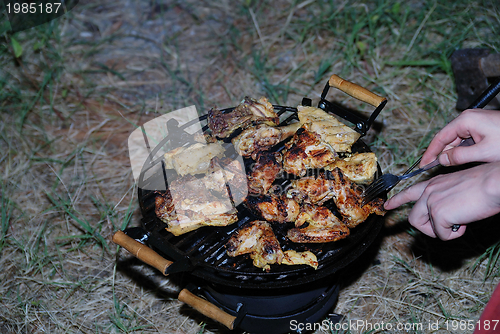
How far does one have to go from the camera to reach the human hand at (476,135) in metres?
2.19

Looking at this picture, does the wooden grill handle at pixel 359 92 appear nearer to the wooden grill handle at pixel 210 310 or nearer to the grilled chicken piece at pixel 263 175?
the grilled chicken piece at pixel 263 175

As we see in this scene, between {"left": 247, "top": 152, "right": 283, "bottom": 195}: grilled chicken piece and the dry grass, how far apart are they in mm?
1531

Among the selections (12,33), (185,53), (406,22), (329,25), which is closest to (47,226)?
(185,53)

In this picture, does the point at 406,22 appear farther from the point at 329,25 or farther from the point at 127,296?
the point at 127,296

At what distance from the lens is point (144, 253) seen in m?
2.15

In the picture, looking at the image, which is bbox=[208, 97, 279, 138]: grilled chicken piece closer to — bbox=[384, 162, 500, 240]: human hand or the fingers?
the fingers

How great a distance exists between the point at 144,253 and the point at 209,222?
45 cm

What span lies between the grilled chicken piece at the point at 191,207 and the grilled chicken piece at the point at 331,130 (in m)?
0.89

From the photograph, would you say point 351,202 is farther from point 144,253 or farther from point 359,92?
point 144,253

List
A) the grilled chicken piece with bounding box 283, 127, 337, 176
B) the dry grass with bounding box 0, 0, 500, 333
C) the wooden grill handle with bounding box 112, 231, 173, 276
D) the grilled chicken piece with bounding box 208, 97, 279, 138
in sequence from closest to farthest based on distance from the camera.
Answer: the wooden grill handle with bounding box 112, 231, 173, 276, the grilled chicken piece with bounding box 283, 127, 337, 176, the grilled chicken piece with bounding box 208, 97, 279, 138, the dry grass with bounding box 0, 0, 500, 333

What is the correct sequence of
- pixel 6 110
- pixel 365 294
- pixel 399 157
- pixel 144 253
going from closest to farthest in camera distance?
pixel 144 253 < pixel 365 294 < pixel 399 157 < pixel 6 110

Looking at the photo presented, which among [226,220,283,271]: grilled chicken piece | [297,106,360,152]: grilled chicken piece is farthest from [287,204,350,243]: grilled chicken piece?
[297,106,360,152]: grilled chicken piece

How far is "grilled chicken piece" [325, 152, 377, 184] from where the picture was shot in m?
2.56

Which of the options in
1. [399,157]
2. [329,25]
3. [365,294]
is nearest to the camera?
[365,294]
